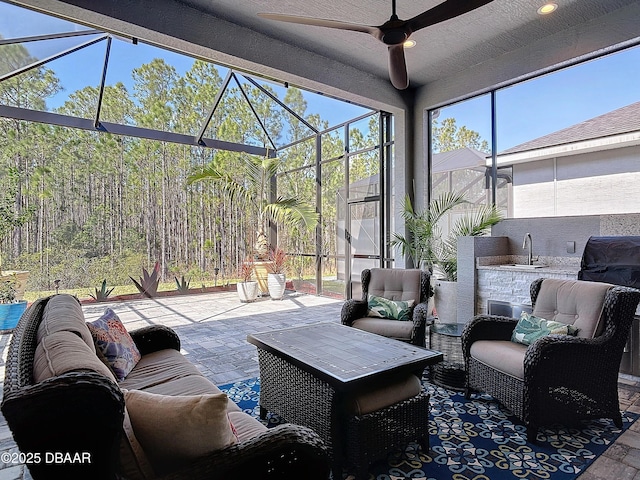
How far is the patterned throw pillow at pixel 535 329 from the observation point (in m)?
2.55

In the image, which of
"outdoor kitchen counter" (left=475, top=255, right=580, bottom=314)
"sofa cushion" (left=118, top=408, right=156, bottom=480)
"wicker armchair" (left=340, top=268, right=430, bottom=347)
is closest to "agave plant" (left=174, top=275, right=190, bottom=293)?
A: "wicker armchair" (left=340, top=268, right=430, bottom=347)

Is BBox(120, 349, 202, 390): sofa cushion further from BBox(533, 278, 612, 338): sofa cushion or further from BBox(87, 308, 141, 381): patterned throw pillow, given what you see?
BBox(533, 278, 612, 338): sofa cushion

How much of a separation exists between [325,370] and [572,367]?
160 cm

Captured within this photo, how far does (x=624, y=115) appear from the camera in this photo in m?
3.83

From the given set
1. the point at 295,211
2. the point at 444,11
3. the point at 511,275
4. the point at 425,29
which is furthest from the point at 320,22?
the point at 295,211

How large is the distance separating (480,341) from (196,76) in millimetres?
6734

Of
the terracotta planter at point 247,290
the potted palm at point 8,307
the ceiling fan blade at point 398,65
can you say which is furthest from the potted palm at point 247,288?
the ceiling fan blade at point 398,65

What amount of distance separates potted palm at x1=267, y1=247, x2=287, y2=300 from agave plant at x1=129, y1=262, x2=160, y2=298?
7.17 feet

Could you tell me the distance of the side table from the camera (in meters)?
3.01

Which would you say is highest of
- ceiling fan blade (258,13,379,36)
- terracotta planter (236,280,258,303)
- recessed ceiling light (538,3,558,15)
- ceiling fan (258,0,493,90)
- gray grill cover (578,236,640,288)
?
recessed ceiling light (538,3,558,15)

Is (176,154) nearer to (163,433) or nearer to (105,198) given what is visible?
(105,198)

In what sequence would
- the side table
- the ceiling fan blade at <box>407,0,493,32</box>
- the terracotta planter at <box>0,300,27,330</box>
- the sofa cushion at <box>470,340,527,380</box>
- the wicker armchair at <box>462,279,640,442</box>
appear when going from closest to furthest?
1. the wicker armchair at <box>462,279,640,442</box>
2. the sofa cushion at <box>470,340,527,380</box>
3. the ceiling fan blade at <box>407,0,493,32</box>
4. the side table
5. the terracotta planter at <box>0,300,27,330</box>

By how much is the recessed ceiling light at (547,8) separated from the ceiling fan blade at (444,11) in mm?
1681

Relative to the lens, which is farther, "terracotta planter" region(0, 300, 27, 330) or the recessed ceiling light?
"terracotta planter" region(0, 300, 27, 330)
